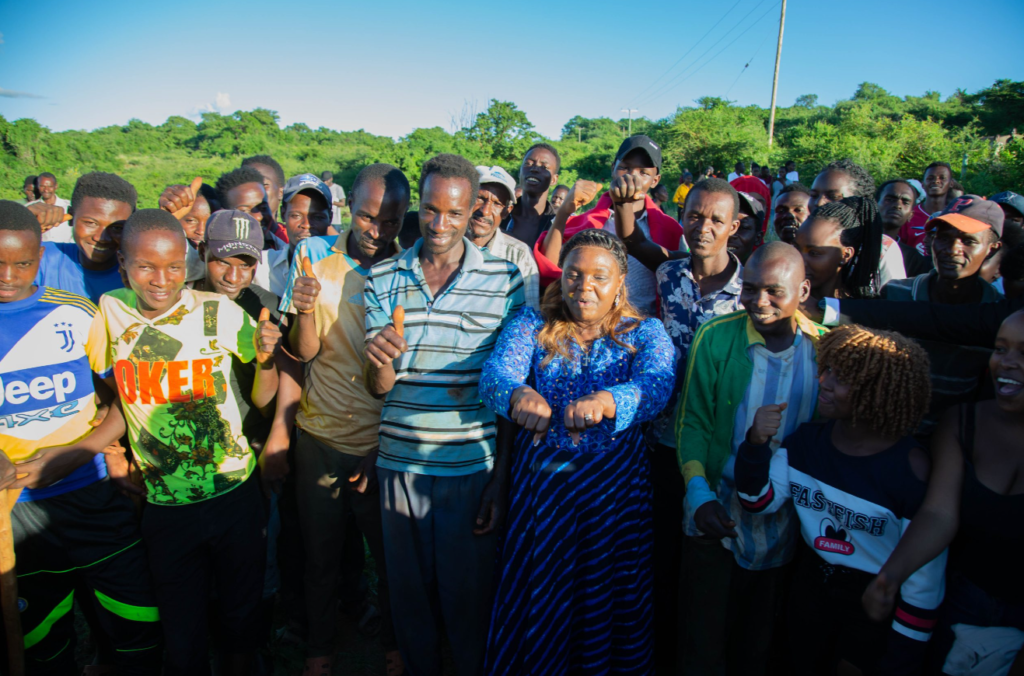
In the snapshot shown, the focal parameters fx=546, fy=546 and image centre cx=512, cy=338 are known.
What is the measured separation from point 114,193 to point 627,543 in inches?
130

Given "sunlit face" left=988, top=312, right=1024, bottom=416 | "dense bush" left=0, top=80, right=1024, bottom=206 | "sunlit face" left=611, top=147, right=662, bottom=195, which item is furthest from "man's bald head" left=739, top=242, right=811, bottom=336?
"dense bush" left=0, top=80, right=1024, bottom=206

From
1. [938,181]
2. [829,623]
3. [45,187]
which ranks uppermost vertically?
[938,181]

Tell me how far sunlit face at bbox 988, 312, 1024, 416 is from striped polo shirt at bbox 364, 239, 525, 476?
166 centimetres

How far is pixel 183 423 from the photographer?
2.34 m

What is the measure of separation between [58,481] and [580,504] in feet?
7.18

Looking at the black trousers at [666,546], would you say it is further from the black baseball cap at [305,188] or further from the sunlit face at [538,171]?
the black baseball cap at [305,188]

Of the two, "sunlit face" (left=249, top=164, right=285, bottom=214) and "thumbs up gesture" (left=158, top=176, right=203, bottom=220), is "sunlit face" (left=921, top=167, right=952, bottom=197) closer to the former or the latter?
"sunlit face" (left=249, top=164, right=285, bottom=214)

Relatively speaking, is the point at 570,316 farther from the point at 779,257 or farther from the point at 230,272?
the point at 230,272

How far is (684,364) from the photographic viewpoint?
242cm

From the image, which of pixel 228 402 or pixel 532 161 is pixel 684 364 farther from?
pixel 532 161

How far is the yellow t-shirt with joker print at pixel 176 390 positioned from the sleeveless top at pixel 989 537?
2775 mm

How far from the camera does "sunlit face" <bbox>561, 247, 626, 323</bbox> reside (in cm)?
209

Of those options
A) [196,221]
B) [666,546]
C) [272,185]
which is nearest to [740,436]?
[666,546]

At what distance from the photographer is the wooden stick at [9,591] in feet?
7.10
